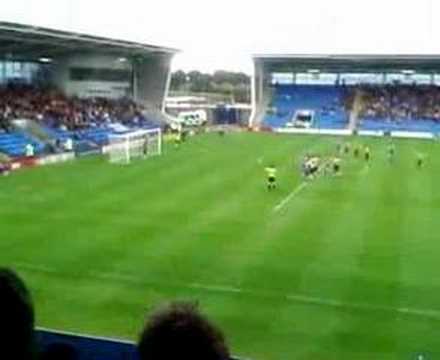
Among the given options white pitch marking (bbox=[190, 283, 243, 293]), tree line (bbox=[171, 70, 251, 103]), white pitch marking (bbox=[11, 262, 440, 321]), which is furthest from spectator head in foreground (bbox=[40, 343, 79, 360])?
tree line (bbox=[171, 70, 251, 103])

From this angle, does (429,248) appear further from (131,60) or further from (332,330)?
(131,60)

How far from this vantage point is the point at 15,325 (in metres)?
3.43

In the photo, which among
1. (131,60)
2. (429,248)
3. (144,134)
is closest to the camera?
(429,248)

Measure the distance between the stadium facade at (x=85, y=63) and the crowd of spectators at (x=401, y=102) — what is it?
71.0 feet

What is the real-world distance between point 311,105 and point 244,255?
2537 inches

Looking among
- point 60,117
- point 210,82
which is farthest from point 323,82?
point 210,82

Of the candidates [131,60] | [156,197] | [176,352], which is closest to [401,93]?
[131,60]

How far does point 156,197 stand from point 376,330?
18123 millimetres

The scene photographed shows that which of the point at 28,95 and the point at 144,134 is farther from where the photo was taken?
the point at 28,95

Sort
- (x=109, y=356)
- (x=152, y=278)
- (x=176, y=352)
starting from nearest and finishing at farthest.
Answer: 1. (x=176, y=352)
2. (x=109, y=356)
3. (x=152, y=278)

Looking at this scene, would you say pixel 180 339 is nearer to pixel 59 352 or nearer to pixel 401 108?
pixel 59 352

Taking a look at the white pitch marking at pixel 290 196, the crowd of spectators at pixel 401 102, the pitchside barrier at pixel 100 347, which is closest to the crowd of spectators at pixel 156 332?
the pitchside barrier at pixel 100 347

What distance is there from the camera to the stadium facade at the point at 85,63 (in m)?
54.6

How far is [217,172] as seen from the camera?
4241 cm
